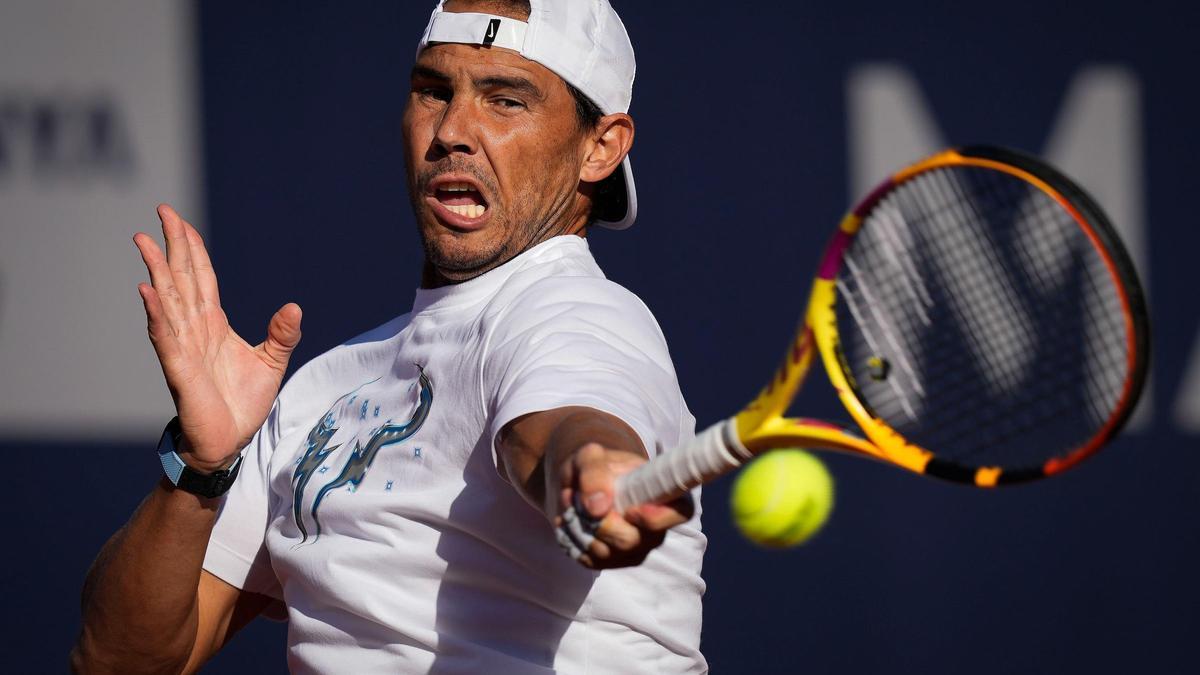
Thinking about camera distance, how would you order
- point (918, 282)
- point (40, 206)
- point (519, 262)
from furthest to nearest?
1. point (40, 206)
2. point (519, 262)
3. point (918, 282)

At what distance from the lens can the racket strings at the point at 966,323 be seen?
5.14 feet

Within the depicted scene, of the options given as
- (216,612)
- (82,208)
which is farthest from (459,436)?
(82,208)

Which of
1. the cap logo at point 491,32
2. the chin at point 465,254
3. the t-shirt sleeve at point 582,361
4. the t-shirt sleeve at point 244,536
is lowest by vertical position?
the t-shirt sleeve at point 244,536

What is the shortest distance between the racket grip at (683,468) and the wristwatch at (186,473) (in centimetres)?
78

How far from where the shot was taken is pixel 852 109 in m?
3.74

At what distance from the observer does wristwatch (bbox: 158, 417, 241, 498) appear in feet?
6.27

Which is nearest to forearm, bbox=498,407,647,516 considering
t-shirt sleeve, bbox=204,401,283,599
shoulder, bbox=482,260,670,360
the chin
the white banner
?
shoulder, bbox=482,260,670,360

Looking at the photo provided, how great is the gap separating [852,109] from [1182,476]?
4.27ft

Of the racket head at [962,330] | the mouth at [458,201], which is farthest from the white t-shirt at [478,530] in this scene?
the racket head at [962,330]

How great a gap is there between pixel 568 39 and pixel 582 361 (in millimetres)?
683

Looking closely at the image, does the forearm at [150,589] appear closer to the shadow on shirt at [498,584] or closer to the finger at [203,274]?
the finger at [203,274]

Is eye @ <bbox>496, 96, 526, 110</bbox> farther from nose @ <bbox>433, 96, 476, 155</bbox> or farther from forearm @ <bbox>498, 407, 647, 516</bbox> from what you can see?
forearm @ <bbox>498, 407, 647, 516</bbox>

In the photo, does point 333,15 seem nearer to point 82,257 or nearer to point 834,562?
point 82,257

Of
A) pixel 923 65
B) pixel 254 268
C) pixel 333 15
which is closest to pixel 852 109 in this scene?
pixel 923 65
